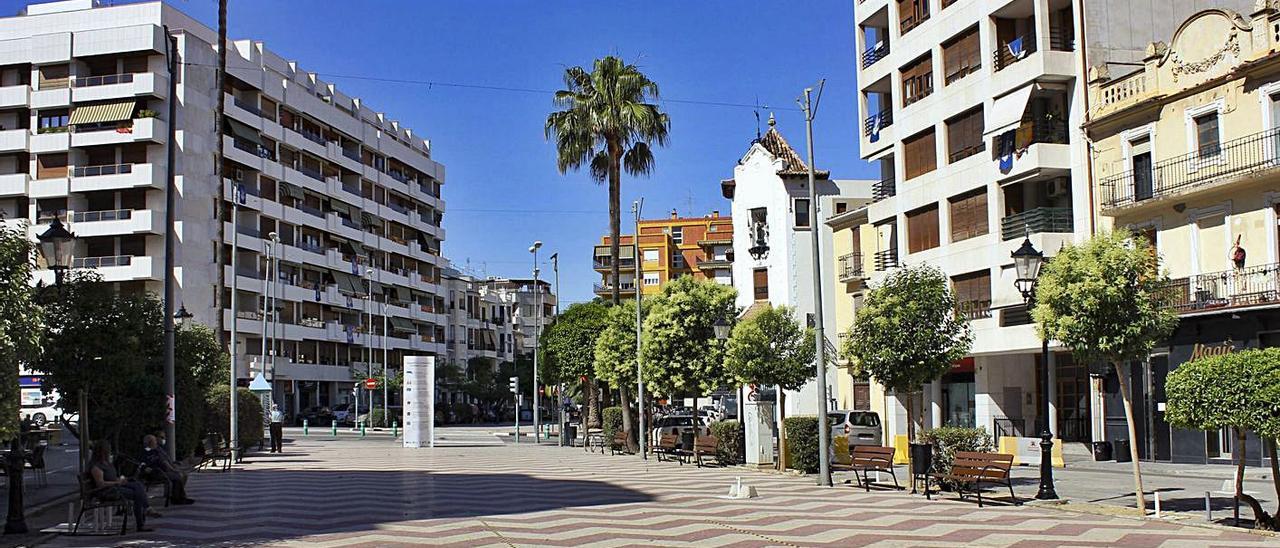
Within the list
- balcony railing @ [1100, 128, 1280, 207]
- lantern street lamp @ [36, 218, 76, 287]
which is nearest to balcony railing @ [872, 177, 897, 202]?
balcony railing @ [1100, 128, 1280, 207]

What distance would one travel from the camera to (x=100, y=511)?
15.8 meters

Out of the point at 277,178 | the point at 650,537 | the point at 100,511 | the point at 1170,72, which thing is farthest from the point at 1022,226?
the point at 277,178

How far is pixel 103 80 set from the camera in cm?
6644

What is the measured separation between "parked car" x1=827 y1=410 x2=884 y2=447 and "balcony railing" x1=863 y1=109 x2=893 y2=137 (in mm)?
13105

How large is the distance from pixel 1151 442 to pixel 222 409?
1060 inches

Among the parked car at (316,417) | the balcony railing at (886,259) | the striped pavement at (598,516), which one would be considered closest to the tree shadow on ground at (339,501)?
the striped pavement at (598,516)

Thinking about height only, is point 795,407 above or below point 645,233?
below

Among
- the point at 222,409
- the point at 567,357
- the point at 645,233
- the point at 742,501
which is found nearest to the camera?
the point at 742,501

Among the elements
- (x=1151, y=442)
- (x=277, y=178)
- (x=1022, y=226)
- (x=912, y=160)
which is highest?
(x=277, y=178)

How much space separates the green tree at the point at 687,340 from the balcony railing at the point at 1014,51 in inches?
406

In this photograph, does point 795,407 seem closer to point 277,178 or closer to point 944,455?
point 944,455

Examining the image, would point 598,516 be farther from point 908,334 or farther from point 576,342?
point 576,342

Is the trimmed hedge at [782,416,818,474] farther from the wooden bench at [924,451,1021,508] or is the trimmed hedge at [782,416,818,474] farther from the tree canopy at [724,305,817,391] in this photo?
the wooden bench at [924,451,1021,508]

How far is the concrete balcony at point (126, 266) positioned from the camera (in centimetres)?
6588
